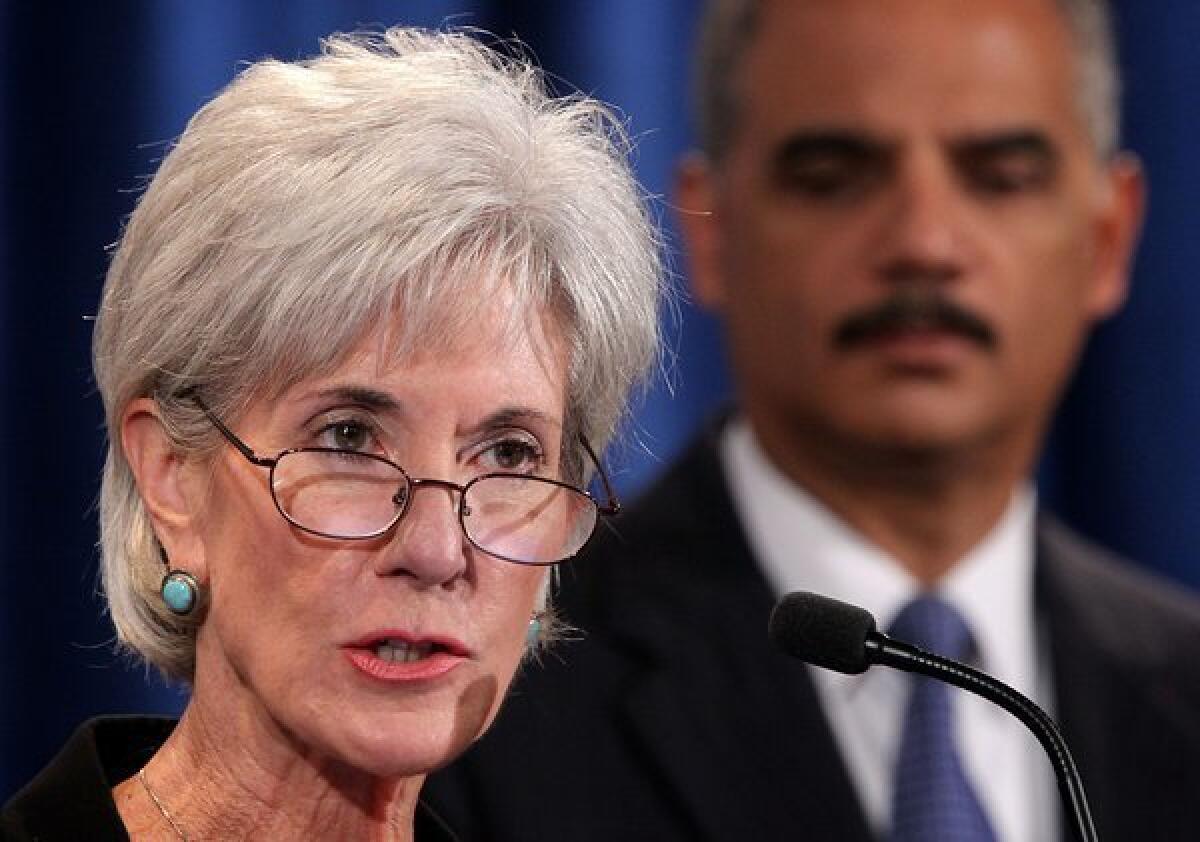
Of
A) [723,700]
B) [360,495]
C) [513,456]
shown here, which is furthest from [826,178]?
[360,495]

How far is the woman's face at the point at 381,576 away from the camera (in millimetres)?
1684

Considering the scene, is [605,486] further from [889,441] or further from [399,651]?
[889,441]

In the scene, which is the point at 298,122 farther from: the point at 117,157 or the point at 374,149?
the point at 117,157

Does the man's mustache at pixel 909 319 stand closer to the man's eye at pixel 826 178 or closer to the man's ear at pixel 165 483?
the man's eye at pixel 826 178

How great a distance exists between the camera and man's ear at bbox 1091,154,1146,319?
3174 millimetres

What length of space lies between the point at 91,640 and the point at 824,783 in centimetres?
100

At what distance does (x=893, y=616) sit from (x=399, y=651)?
4.16ft

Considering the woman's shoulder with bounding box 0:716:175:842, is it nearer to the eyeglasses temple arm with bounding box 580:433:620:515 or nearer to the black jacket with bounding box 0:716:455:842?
the black jacket with bounding box 0:716:455:842

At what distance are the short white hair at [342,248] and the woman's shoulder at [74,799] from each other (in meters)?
0.09

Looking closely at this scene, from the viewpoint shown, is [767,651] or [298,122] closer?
[298,122]

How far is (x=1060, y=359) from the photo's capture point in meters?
3.10

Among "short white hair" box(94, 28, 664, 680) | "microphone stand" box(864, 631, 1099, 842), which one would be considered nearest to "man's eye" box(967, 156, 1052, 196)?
"short white hair" box(94, 28, 664, 680)

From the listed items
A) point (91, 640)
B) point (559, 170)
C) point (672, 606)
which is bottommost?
point (91, 640)

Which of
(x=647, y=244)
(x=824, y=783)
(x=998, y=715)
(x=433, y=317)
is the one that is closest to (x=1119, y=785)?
(x=998, y=715)
